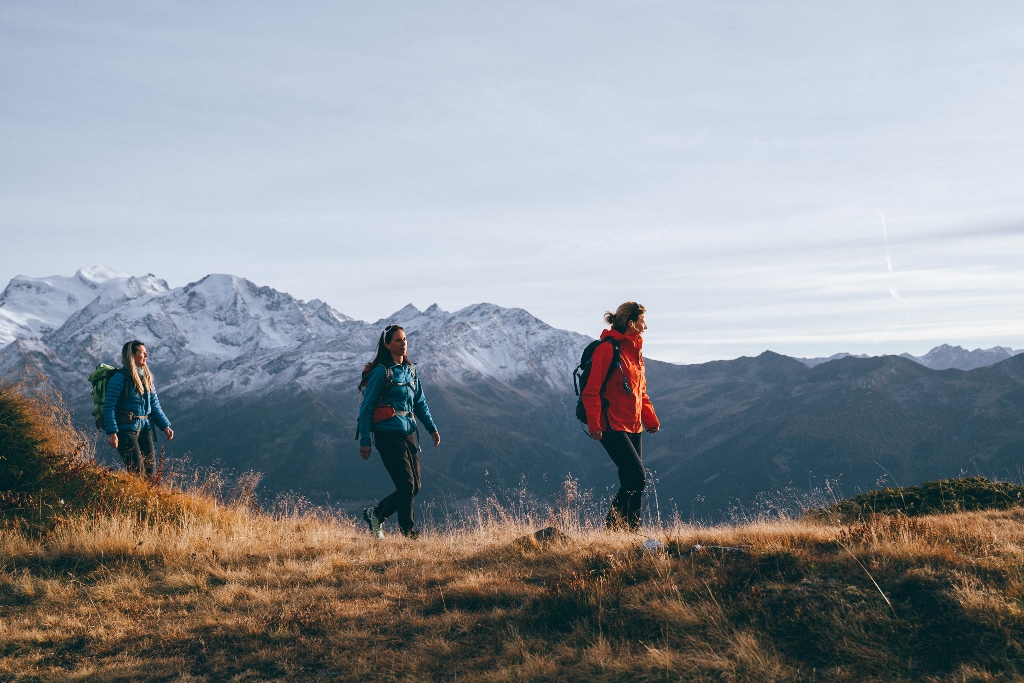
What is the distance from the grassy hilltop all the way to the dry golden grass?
16mm

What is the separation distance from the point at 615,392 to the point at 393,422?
111 inches

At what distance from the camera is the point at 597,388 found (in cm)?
759

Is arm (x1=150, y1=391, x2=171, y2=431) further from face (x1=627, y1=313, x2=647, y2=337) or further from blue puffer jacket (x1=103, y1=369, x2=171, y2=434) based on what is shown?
face (x1=627, y1=313, x2=647, y2=337)

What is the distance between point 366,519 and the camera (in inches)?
348

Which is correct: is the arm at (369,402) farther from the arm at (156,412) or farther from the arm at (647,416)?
the arm at (156,412)

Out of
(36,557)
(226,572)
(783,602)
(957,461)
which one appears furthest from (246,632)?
(957,461)

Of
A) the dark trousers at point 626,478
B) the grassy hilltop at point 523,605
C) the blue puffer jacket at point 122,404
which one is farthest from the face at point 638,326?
the blue puffer jacket at point 122,404

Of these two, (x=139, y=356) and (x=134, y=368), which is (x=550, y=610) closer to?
(x=134, y=368)

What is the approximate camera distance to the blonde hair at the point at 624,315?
7898mm

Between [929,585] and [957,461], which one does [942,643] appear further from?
[957,461]

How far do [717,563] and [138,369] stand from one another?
8697 mm

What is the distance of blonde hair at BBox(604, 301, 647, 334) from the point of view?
7.90 meters

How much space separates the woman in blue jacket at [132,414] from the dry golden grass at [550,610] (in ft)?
8.54

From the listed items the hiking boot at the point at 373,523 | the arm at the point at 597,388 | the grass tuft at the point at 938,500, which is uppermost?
the arm at the point at 597,388
